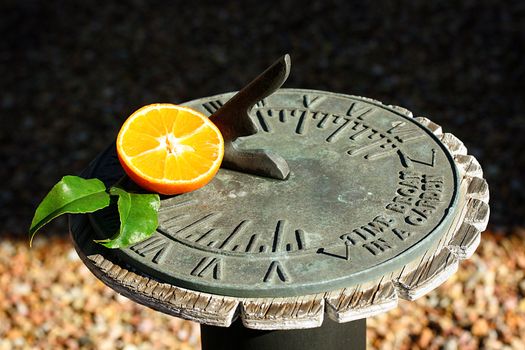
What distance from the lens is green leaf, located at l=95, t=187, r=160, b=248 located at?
2.20 metres

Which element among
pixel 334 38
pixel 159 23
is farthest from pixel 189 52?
pixel 334 38

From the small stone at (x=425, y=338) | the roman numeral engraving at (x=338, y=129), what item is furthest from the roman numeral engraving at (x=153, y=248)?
the small stone at (x=425, y=338)

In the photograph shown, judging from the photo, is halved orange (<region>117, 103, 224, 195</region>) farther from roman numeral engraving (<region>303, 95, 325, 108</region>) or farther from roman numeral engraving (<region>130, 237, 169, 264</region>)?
roman numeral engraving (<region>303, 95, 325, 108</region>)

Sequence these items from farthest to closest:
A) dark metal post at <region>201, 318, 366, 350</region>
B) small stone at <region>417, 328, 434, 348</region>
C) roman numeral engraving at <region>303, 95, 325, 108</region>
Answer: small stone at <region>417, 328, 434, 348</region> < roman numeral engraving at <region>303, 95, 325, 108</region> < dark metal post at <region>201, 318, 366, 350</region>

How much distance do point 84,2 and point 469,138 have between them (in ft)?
11.2

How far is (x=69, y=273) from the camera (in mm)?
4133

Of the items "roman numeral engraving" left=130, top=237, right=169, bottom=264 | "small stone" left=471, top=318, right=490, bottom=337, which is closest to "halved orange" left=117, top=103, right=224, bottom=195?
"roman numeral engraving" left=130, top=237, right=169, bottom=264

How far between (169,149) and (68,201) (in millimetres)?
325

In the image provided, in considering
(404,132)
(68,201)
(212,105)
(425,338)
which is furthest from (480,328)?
(68,201)

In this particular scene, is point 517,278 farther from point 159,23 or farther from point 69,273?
point 159,23

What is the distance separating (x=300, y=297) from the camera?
6.90 ft

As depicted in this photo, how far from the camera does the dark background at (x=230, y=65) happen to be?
4902 millimetres

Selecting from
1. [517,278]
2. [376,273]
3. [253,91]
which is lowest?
[517,278]

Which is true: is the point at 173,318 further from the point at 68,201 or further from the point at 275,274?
the point at 275,274
